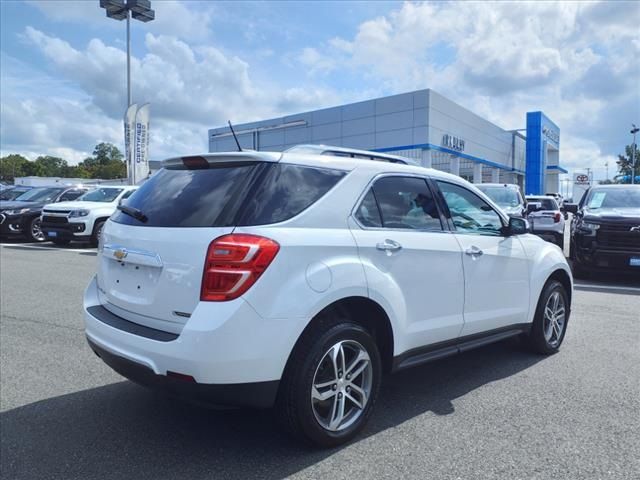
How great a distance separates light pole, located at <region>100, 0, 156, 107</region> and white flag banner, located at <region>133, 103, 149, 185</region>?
22.0ft

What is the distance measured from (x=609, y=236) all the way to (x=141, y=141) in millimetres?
21927

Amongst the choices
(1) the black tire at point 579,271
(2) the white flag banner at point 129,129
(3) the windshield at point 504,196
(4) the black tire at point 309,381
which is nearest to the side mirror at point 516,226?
(4) the black tire at point 309,381

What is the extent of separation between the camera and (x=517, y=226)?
179 inches

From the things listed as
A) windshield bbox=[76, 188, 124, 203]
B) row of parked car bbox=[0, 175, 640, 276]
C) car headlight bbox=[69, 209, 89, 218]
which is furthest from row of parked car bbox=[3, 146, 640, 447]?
windshield bbox=[76, 188, 124, 203]

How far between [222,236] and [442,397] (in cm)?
218

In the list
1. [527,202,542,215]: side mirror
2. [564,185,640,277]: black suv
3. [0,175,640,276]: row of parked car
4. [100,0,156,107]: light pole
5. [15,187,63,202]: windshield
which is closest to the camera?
[564,185,640,277]: black suv

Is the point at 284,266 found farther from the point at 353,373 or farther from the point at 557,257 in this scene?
the point at 557,257

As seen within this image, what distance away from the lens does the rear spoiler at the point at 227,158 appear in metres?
3.14

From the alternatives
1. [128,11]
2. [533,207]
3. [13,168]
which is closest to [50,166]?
[13,168]

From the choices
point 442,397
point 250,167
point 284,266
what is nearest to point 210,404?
point 284,266

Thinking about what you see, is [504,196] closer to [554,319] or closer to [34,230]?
[554,319]

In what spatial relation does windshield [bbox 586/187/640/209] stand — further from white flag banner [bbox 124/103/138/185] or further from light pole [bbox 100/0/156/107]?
light pole [bbox 100/0/156/107]

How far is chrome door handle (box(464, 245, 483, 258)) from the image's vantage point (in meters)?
4.00

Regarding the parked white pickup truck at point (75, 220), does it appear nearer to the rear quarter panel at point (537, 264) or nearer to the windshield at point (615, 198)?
the windshield at point (615, 198)
